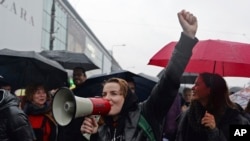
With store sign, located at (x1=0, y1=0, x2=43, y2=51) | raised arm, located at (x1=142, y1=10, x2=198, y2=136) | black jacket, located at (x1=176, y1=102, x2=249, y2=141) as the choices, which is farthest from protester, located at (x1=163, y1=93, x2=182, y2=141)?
store sign, located at (x1=0, y1=0, x2=43, y2=51)

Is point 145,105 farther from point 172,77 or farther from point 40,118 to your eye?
point 40,118

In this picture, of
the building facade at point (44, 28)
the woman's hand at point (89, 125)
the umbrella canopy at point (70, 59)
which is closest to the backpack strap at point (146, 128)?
the woman's hand at point (89, 125)

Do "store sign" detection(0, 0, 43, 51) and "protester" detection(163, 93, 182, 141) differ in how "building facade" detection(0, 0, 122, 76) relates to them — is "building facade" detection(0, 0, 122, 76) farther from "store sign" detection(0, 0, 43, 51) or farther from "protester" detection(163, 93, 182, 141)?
"protester" detection(163, 93, 182, 141)

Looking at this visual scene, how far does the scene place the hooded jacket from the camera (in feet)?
8.21

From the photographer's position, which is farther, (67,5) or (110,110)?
(67,5)

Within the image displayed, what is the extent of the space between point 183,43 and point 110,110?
1.83 ft

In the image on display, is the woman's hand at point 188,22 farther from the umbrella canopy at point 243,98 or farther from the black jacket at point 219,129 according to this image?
the umbrella canopy at point 243,98

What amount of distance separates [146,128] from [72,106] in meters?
0.49

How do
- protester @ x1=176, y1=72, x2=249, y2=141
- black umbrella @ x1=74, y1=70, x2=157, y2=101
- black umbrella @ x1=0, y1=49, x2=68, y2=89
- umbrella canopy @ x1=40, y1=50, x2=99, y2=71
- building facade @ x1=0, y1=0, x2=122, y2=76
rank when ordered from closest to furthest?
protester @ x1=176, y1=72, x2=249, y2=141
black umbrella @ x1=74, y1=70, x2=157, y2=101
black umbrella @ x1=0, y1=49, x2=68, y2=89
umbrella canopy @ x1=40, y1=50, x2=99, y2=71
building facade @ x1=0, y1=0, x2=122, y2=76

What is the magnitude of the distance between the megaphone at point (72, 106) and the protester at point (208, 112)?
1155mm

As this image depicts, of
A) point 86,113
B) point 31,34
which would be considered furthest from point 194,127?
point 31,34

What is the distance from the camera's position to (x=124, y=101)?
2.66m

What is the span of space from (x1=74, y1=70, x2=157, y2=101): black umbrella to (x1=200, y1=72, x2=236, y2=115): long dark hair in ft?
2.91

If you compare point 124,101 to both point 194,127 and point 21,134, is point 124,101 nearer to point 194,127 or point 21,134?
point 194,127
